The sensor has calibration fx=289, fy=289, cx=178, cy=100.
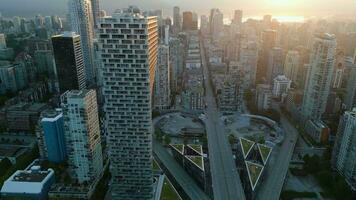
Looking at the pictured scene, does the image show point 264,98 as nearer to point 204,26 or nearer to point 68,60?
point 68,60

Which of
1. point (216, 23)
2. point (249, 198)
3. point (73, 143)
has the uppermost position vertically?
point (216, 23)

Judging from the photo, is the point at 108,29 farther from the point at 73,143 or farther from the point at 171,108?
the point at 171,108

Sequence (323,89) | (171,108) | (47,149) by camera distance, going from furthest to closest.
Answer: (171,108) < (323,89) < (47,149)

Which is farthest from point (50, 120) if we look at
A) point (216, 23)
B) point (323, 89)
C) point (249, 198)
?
point (216, 23)

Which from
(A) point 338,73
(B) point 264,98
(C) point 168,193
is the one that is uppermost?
(A) point 338,73

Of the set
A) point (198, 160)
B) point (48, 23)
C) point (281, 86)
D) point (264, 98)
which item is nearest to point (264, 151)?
point (198, 160)

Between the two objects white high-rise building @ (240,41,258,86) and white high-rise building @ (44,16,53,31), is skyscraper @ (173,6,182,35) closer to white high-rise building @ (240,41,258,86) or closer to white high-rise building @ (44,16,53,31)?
white high-rise building @ (44,16,53,31)

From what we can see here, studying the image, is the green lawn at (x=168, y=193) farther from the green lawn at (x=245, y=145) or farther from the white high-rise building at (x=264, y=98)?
the white high-rise building at (x=264, y=98)
